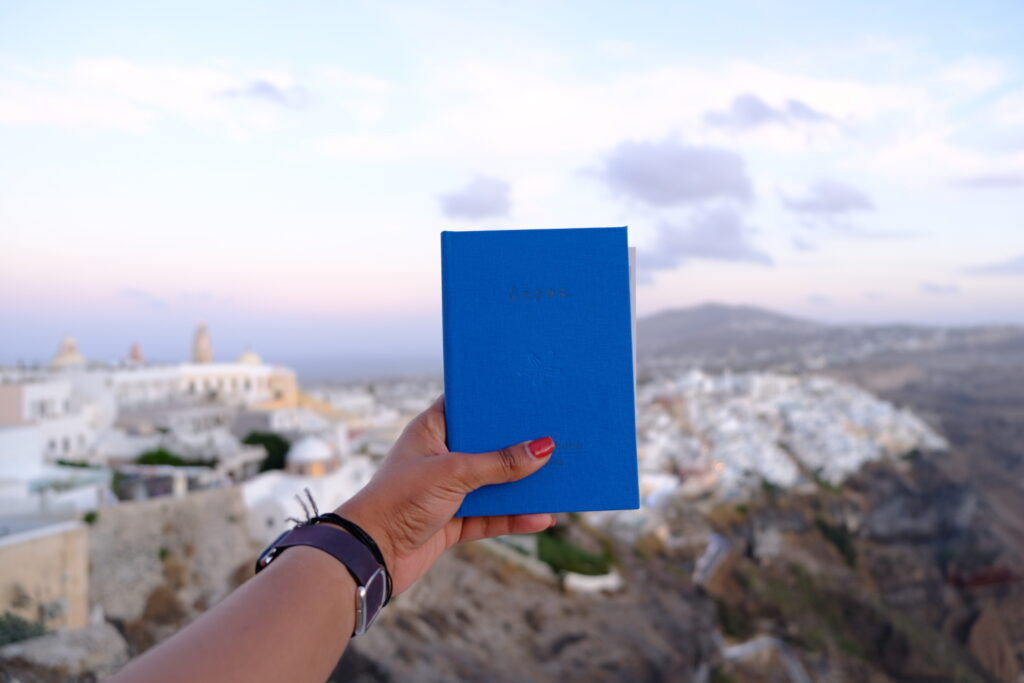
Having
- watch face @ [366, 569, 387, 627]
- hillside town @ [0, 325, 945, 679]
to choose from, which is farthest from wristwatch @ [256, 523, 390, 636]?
hillside town @ [0, 325, 945, 679]

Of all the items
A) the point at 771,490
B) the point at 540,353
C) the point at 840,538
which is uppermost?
Answer: the point at 540,353

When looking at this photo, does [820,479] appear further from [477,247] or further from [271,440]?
[477,247]

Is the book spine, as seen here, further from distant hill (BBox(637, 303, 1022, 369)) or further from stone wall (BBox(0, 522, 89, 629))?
distant hill (BBox(637, 303, 1022, 369))

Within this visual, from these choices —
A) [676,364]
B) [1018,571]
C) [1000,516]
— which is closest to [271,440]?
[1018,571]

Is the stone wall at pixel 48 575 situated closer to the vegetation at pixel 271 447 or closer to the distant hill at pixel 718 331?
the vegetation at pixel 271 447

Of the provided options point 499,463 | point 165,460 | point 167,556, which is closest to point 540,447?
point 499,463

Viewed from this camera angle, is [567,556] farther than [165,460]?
Yes

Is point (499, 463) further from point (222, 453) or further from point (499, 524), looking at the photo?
point (222, 453)
